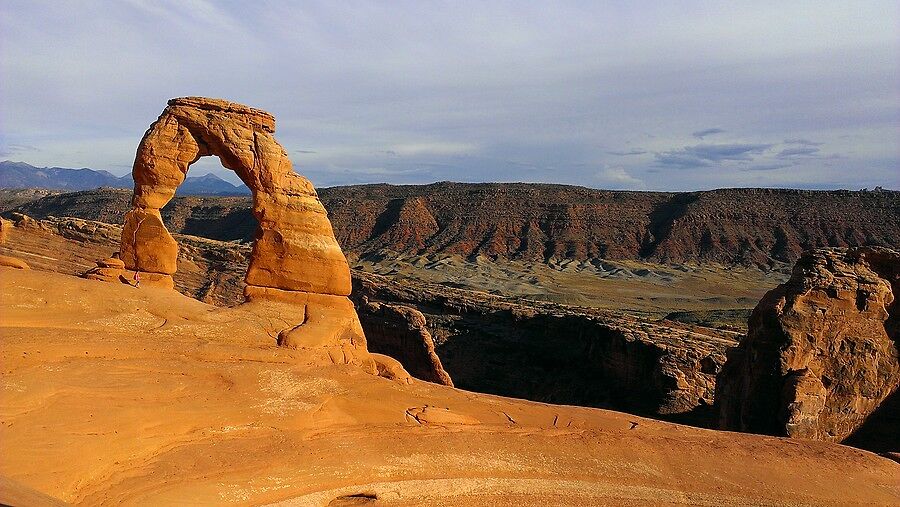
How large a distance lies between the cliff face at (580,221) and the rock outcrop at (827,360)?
245 ft

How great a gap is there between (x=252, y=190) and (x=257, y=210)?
544 mm

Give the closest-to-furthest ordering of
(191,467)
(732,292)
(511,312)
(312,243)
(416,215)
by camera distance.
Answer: (191,467), (312,243), (511,312), (732,292), (416,215)

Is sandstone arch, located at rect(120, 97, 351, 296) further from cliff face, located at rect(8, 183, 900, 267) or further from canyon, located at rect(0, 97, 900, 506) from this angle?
cliff face, located at rect(8, 183, 900, 267)

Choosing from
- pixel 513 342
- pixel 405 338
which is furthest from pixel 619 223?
pixel 405 338

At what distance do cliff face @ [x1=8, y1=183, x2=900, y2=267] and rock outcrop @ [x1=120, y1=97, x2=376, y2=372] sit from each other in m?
75.2

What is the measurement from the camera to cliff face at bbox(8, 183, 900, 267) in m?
93.4

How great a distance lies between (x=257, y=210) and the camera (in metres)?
16.3

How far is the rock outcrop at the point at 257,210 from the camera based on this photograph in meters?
16.2

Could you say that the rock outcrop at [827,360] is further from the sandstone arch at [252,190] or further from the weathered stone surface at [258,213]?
the sandstone arch at [252,190]

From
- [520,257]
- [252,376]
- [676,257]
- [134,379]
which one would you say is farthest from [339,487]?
[676,257]

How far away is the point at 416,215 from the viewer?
103562 millimetres

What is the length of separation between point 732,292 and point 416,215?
5025 centimetres

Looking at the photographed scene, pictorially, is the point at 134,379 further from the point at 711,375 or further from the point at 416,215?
the point at 416,215

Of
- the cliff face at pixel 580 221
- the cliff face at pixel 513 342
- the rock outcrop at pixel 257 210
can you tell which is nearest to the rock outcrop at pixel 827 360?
the cliff face at pixel 513 342
